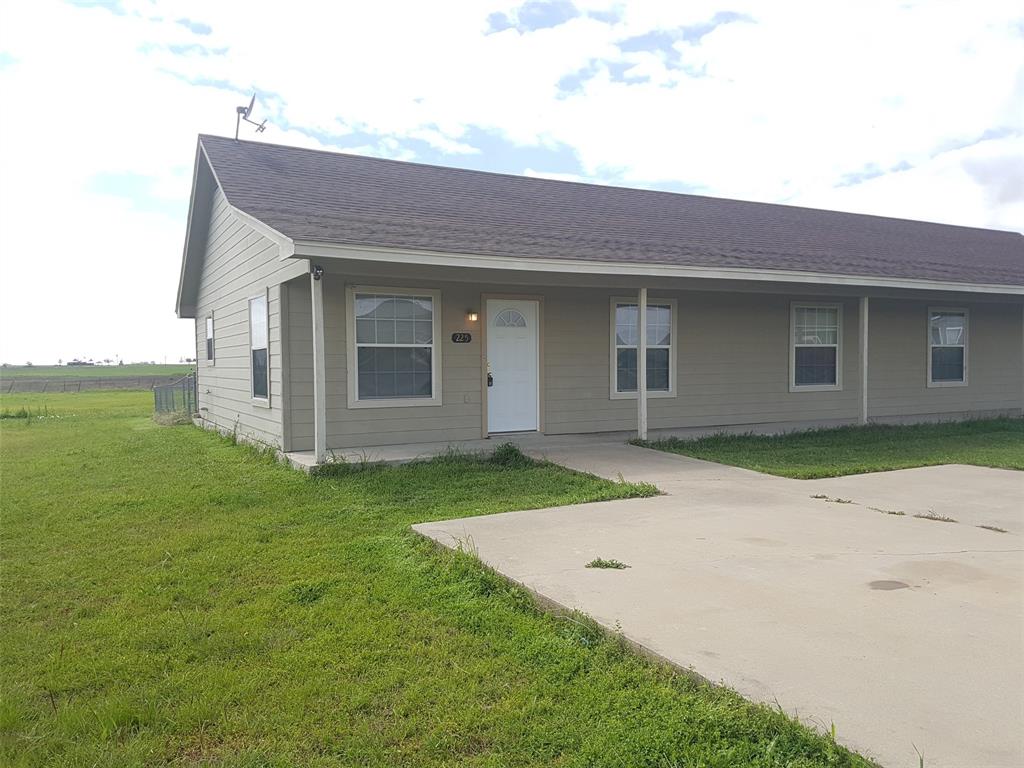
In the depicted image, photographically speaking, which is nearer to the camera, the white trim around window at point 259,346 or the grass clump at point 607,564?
the grass clump at point 607,564

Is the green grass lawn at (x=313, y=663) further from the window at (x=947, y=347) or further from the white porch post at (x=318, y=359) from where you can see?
the window at (x=947, y=347)

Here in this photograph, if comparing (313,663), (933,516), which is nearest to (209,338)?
(313,663)

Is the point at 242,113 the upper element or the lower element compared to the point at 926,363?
upper

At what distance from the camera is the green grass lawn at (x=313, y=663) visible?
2443 mm

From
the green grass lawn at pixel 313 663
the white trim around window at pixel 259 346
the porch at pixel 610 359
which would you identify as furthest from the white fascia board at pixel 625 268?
the green grass lawn at pixel 313 663

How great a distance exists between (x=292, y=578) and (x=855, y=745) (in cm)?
315

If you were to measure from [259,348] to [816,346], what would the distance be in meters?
9.11

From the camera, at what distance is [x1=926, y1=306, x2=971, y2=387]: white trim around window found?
1346cm

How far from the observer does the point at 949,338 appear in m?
13.7

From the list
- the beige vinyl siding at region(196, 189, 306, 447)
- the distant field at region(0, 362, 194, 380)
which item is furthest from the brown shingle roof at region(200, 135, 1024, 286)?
the distant field at region(0, 362, 194, 380)

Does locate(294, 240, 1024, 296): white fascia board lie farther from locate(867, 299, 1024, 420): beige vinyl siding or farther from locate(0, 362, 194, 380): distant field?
locate(0, 362, 194, 380): distant field

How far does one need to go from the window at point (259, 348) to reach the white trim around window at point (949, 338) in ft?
38.7

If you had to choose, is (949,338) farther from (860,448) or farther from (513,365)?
(513,365)

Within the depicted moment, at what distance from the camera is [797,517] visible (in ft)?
18.0
